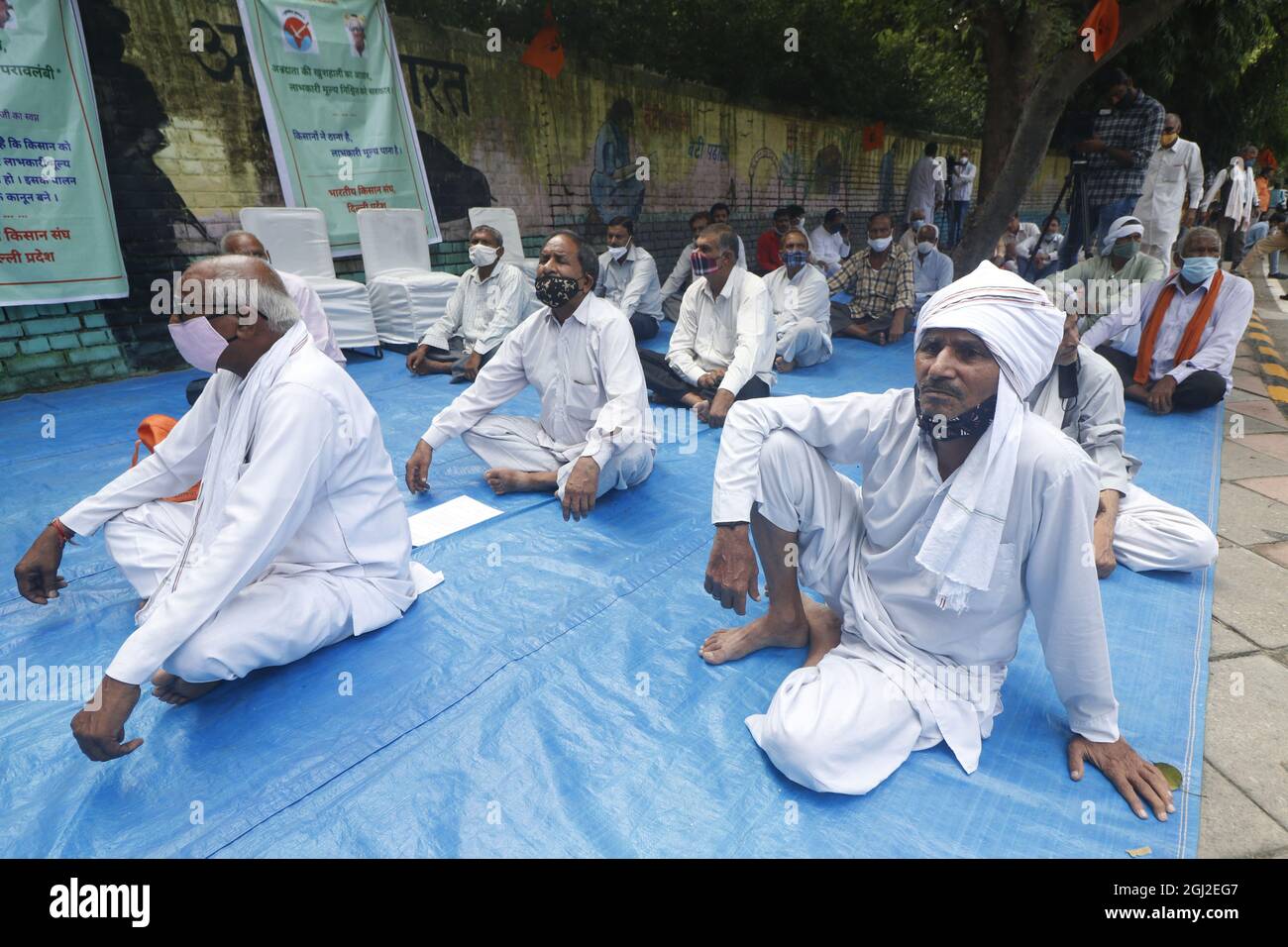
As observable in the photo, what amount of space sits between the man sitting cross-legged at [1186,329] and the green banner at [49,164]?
7.13 metres

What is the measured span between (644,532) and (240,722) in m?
1.69

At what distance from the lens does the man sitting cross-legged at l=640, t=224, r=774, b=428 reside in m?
4.66

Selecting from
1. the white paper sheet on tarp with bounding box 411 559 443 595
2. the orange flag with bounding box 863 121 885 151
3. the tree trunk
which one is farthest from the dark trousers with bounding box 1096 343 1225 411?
the orange flag with bounding box 863 121 885 151

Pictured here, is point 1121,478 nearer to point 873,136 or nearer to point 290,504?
point 290,504

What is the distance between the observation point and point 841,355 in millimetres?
6680

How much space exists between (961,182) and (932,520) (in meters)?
15.9

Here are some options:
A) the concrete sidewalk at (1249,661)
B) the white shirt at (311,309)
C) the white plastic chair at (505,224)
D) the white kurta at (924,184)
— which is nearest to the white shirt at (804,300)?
the white plastic chair at (505,224)

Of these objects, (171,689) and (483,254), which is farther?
(483,254)

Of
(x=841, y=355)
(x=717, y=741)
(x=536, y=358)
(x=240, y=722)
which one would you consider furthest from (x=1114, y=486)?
(x=841, y=355)

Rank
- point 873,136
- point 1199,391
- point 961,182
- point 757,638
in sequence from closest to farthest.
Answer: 1. point 757,638
2. point 1199,391
3. point 961,182
4. point 873,136

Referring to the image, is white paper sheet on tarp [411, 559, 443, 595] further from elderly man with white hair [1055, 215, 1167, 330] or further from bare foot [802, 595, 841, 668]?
elderly man with white hair [1055, 215, 1167, 330]

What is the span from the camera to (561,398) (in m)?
3.63

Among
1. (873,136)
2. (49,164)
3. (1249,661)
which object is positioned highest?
(873,136)

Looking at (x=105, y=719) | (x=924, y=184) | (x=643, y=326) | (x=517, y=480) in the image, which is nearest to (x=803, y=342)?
(x=643, y=326)
